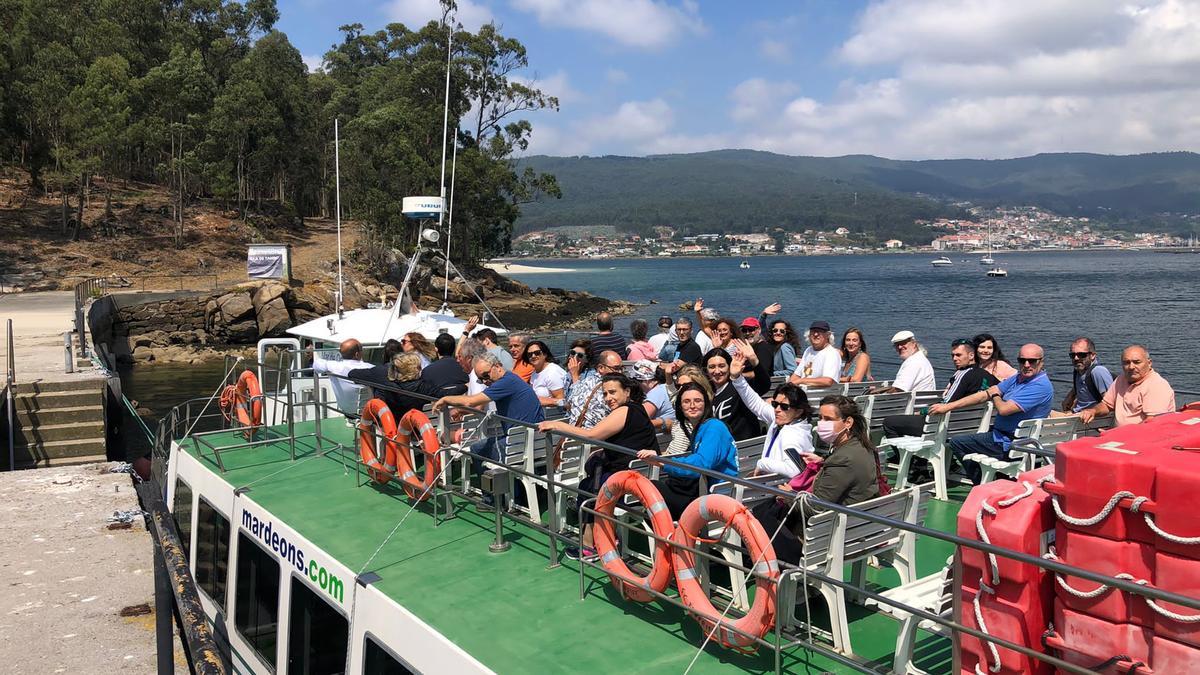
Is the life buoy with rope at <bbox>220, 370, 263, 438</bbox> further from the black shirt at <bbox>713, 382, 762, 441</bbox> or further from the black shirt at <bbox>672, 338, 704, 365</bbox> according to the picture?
the black shirt at <bbox>713, 382, 762, 441</bbox>

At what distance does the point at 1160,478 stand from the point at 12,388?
1914 centimetres

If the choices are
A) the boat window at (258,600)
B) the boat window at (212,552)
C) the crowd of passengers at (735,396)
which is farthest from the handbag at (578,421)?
the boat window at (212,552)

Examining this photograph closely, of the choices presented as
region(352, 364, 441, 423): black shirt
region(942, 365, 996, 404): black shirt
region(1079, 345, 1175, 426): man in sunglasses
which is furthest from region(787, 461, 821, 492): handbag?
region(352, 364, 441, 423): black shirt

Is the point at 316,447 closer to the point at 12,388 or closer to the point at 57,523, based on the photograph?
the point at 57,523

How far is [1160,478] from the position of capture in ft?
10.6

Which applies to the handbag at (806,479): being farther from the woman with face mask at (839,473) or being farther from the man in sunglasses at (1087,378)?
the man in sunglasses at (1087,378)

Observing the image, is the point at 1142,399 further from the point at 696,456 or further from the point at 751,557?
the point at 751,557

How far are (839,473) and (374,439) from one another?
4.55 metres

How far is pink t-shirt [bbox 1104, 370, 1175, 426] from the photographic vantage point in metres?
7.03

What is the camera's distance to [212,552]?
8.16 meters

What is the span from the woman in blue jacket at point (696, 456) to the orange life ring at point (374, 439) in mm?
2736

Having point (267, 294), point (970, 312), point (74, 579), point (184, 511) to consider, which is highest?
point (267, 294)

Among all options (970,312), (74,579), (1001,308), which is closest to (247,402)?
(74,579)

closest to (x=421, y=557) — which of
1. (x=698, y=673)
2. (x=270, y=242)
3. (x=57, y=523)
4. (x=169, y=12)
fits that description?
(x=698, y=673)
